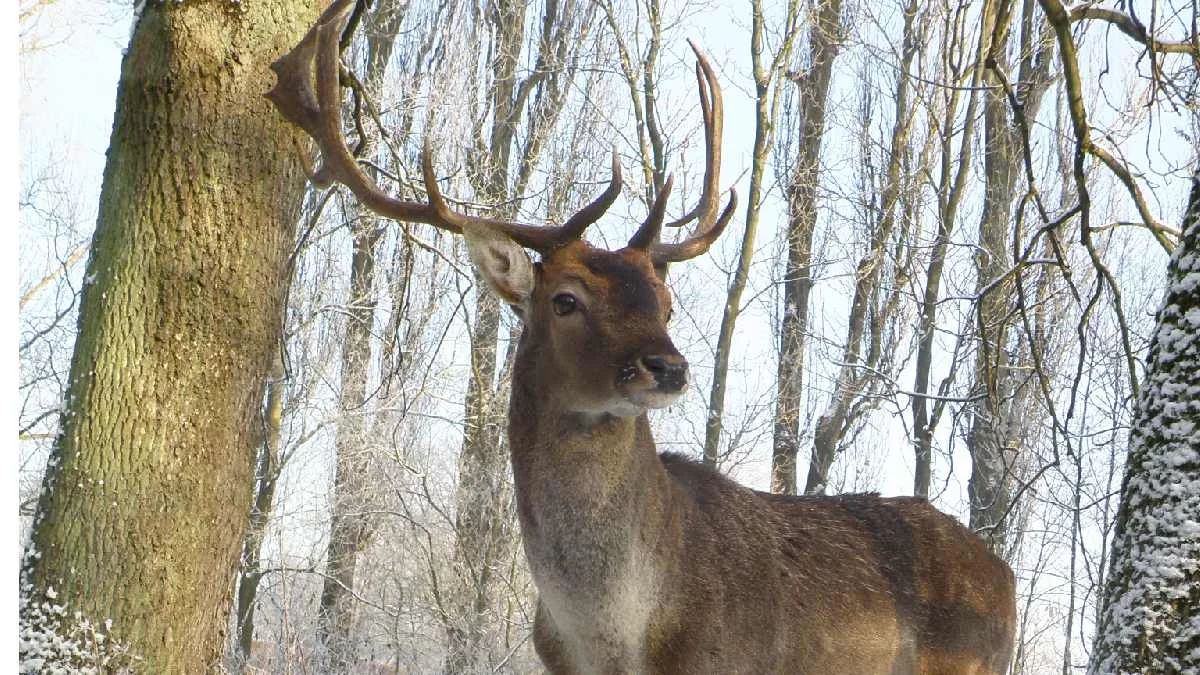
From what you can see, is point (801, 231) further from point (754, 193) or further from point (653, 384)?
point (653, 384)

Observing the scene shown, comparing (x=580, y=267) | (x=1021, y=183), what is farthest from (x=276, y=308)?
(x=1021, y=183)

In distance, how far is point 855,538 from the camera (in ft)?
18.4

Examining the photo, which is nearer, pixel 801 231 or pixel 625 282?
pixel 625 282

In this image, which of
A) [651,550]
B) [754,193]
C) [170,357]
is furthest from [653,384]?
[754,193]

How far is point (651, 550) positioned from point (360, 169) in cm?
207

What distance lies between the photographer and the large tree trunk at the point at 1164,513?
363 cm

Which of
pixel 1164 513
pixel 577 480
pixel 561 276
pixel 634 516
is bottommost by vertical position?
pixel 1164 513

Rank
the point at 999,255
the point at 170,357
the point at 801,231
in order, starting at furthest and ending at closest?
the point at 801,231
the point at 999,255
the point at 170,357

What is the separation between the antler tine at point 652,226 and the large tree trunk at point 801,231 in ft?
39.8

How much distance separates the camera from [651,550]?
15.9 ft

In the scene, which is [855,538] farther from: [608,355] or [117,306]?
[117,306]

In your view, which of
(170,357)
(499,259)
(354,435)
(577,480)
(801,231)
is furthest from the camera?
(801,231)

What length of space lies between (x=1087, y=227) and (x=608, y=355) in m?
2.14

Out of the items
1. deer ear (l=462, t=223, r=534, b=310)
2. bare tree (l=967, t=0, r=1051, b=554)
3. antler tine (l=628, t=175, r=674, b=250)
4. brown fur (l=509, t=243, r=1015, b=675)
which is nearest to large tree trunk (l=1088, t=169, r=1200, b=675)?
brown fur (l=509, t=243, r=1015, b=675)
